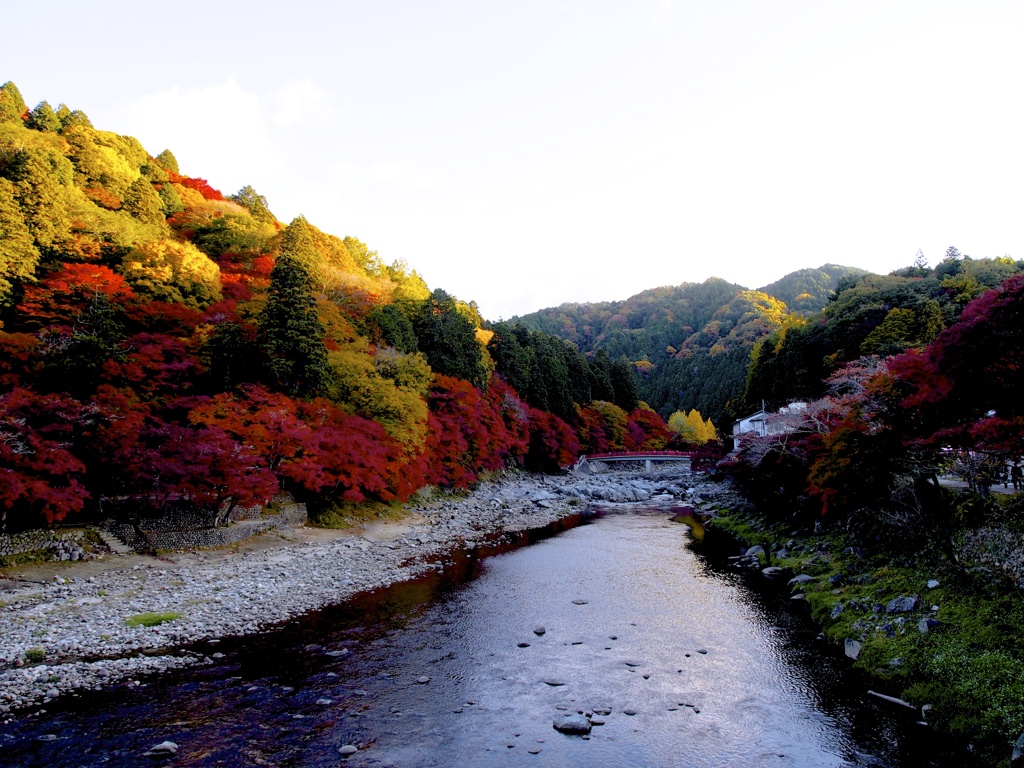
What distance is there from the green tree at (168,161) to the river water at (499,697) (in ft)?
168

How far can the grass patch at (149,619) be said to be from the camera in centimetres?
1320

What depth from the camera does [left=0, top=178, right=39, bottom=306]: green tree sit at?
21.7 m

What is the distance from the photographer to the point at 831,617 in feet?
45.4

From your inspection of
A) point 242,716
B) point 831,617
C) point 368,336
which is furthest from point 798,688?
point 368,336

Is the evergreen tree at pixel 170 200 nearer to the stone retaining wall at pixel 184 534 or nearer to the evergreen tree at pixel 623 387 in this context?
the stone retaining wall at pixel 184 534

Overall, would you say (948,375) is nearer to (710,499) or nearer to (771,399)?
(710,499)

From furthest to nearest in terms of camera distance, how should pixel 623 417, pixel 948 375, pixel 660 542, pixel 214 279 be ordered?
pixel 623 417 < pixel 214 279 < pixel 660 542 < pixel 948 375

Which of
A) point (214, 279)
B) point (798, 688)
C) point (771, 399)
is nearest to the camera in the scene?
point (798, 688)

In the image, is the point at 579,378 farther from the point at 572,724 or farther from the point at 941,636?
the point at 572,724

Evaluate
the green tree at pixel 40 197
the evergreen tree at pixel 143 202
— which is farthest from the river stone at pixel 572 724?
the evergreen tree at pixel 143 202

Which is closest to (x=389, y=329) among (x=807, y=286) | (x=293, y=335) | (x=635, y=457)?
(x=293, y=335)

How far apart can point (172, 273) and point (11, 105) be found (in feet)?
87.9

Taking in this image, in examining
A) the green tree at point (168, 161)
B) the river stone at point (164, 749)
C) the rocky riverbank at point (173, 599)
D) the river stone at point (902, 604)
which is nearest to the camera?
the river stone at point (164, 749)

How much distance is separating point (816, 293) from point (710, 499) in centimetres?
11712
